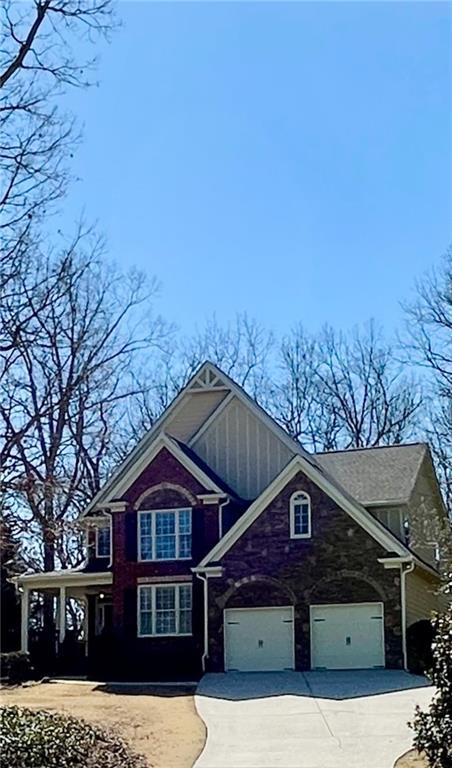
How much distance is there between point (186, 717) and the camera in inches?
678

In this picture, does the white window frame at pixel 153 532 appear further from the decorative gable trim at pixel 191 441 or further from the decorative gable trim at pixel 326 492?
the decorative gable trim at pixel 326 492

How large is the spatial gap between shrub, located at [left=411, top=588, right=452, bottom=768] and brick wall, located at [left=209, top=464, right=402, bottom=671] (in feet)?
37.7

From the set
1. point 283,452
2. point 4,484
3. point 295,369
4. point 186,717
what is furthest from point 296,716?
point 295,369

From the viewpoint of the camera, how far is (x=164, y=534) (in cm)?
2661

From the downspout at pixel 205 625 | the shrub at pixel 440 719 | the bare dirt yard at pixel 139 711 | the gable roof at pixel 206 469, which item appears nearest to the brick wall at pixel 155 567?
the downspout at pixel 205 625

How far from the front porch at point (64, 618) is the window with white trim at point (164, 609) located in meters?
1.28

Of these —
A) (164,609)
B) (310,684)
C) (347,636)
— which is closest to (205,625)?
(164,609)

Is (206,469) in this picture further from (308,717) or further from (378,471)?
(308,717)

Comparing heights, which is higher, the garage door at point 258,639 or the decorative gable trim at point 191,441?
the decorative gable trim at point 191,441

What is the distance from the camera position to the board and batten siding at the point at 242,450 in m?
27.8

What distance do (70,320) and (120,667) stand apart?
9.65 meters

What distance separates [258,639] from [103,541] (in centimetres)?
675

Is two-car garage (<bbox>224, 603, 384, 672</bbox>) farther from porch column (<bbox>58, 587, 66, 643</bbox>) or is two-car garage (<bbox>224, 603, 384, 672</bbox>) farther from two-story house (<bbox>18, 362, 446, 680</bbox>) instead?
porch column (<bbox>58, 587, 66, 643</bbox>)

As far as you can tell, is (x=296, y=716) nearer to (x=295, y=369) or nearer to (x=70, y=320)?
(x=70, y=320)
